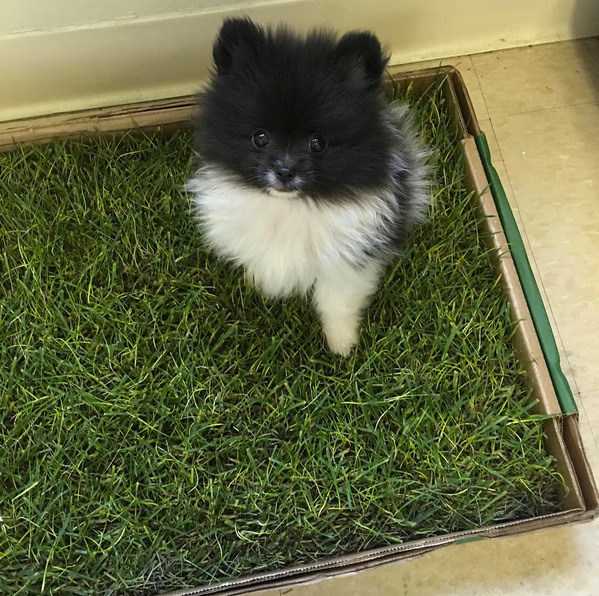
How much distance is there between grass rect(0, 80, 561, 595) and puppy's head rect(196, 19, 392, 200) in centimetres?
60

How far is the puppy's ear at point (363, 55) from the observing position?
133cm

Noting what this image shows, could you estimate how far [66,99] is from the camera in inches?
90.3

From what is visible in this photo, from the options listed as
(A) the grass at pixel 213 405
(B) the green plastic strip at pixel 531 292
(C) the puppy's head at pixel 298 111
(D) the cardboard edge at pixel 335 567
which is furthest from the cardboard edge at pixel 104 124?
(D) the cardboard edge at pixel 335 567

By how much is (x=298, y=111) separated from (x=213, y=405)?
35.0 inches

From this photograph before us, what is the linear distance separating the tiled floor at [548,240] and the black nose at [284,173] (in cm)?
119

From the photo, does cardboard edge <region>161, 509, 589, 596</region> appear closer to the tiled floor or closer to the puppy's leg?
the tiled floor

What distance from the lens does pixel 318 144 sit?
1.36 m

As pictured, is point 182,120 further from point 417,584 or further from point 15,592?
point 417,584

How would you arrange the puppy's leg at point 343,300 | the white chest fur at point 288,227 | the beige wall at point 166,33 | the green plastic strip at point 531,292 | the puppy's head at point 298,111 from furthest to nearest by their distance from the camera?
the beige wall at point 166,33 → the green plastic strip at point 531,292 → the puppy's leg at point 343,300 → the white chest fur at point 288,227 → the puppy's head at point 298,111

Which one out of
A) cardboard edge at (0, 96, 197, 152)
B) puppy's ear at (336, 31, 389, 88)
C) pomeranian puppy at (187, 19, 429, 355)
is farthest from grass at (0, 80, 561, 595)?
puppy's ear at (336, 31, 389, 88)

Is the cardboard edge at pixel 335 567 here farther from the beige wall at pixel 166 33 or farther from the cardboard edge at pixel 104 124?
the beige wall at pixel 166 33

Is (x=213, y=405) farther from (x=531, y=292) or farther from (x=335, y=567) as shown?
(x=531, y=292)

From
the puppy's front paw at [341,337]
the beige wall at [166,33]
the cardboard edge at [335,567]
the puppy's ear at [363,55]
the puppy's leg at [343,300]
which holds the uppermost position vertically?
the puppy's ear at [363,55]

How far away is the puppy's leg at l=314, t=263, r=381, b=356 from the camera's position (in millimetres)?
1612
